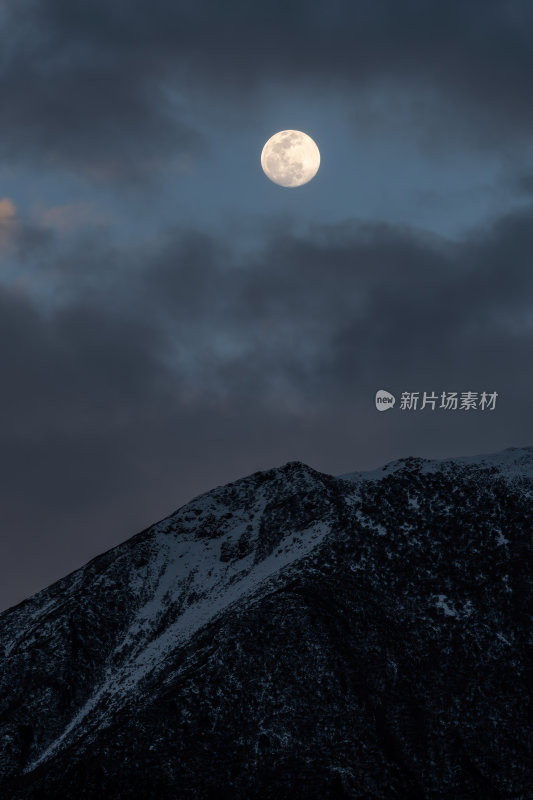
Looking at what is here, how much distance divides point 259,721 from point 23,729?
92.4 ft

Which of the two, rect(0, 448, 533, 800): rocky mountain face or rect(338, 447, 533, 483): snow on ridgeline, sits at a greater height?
rect(338, 447, 533, 483): snow on ridgeline

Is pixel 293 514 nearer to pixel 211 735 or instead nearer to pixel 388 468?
pixel 388 468

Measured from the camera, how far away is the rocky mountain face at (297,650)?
254ft

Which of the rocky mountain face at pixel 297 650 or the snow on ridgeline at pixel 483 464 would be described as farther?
the snow on ridgeline at pixel 483 464

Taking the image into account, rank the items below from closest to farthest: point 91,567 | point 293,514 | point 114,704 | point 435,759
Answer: point 435,759 < point 114,704 < point 293,514 < point 91,567

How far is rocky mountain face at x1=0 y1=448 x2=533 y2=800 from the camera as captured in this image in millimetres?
77562

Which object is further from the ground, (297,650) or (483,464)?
(483,464)

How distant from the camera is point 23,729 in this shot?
95688 mm

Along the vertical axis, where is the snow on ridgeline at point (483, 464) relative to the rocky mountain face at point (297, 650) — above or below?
above

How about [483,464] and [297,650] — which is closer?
[297,650]

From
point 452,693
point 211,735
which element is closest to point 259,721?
point 211,735

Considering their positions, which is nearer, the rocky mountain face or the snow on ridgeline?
the rocky mountain face

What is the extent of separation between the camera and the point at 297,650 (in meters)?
86.4

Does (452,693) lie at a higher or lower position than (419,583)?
lower
